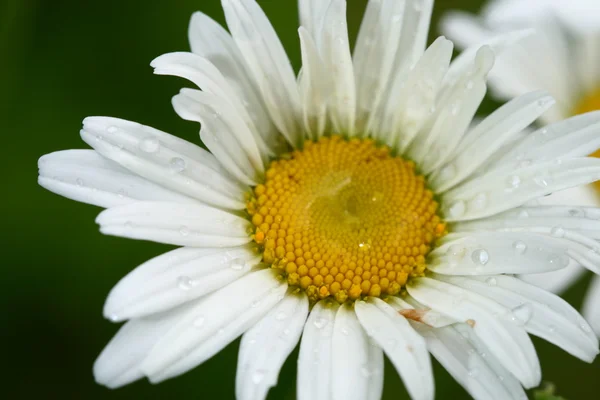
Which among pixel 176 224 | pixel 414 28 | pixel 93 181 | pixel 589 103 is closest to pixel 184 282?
pixel 176 224

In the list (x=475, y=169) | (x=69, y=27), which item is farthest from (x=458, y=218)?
(x=69, y=27)

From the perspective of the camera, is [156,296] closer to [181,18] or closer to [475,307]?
[475,307]

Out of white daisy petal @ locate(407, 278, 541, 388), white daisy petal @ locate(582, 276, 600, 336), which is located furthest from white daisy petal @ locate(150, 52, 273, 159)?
white daisy petal @ locate(582, 276, 600, 336)

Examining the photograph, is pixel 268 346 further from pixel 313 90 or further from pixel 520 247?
pixel 313 90

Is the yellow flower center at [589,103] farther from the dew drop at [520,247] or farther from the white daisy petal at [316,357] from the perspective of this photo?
the white daisy petal at [316,357]

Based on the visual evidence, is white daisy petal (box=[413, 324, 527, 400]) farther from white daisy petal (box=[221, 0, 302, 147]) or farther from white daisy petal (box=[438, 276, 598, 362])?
white daisy petal (box=[221, 0, 302, 147])

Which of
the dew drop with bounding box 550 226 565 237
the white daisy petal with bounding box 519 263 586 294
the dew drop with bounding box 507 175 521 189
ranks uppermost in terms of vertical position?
the dew drop with bounding box 507 175 521 189

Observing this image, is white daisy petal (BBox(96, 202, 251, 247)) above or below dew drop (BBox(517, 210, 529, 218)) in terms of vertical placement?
above
